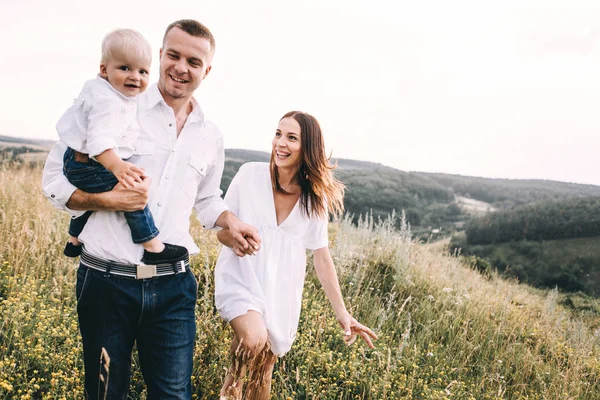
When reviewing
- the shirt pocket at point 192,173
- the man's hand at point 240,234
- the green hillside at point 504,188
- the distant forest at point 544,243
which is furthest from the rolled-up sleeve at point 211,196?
the green hillside at point 504,188

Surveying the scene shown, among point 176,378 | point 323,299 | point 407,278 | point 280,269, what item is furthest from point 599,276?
point 176,378

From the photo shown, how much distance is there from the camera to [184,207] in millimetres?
2268

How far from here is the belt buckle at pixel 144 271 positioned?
205cm

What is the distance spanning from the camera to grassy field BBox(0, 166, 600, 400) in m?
3.22

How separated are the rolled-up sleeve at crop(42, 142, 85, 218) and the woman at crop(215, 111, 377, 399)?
37.4 inches

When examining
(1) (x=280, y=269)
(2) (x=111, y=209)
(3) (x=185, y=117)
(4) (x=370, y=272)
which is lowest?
(4) (x=370, y=272)

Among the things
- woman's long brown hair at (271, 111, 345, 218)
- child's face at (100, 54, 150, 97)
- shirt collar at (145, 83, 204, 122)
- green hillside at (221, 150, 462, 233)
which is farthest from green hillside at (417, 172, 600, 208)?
child's face at (100, 54, 150, 97)

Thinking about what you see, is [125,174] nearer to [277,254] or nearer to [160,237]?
[160,237]

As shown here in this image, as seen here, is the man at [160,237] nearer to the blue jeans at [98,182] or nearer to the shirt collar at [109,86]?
the blue jeans at [98,182]

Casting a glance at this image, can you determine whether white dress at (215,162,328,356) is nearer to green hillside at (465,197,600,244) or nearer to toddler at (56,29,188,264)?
toddler at (56,29,188,264)

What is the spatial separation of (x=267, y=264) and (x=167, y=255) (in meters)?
0.92

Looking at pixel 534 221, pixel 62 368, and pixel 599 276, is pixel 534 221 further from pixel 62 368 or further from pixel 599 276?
pixel 62 368

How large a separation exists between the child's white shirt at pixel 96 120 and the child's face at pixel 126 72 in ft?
0.11

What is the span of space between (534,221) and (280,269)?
73.2 feet
